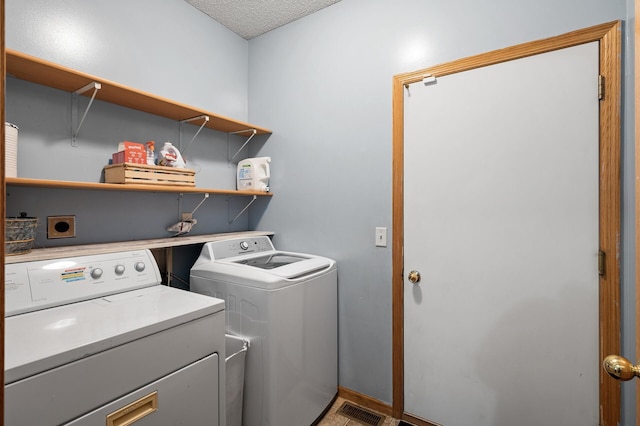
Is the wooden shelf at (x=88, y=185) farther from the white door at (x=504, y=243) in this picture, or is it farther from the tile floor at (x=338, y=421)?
the tile floor at (x=338, y=421)

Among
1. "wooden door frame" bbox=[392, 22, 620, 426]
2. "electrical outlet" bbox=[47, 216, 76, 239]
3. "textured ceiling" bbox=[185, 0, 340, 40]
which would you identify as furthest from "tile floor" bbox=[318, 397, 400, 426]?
"textured ceiling" bbox=[185, 0, 340, 40]

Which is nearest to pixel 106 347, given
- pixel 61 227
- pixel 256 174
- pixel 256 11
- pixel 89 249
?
pixel 89 249

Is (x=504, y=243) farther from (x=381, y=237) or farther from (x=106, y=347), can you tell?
(x=106, y=347)

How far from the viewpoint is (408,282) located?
1825 mm

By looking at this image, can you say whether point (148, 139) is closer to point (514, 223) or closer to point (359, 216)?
point (359, 216)

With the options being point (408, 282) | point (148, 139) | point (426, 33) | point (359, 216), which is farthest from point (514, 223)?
point (148, 139)

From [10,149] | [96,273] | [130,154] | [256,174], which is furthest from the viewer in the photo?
[256,174]

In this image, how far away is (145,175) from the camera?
5.31 feet

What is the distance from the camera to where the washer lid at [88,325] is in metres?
0.83

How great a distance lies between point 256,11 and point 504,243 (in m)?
2.15

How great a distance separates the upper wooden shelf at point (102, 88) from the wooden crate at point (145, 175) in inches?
14.2

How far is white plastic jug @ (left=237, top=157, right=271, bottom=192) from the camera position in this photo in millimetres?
2301

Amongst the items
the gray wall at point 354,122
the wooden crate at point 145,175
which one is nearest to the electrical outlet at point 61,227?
the wooden crate at point 145,175

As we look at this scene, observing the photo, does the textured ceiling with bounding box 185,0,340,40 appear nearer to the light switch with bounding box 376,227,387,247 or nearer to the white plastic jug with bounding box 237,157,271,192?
the white plastic jug with bounding box 237,157,271,192
